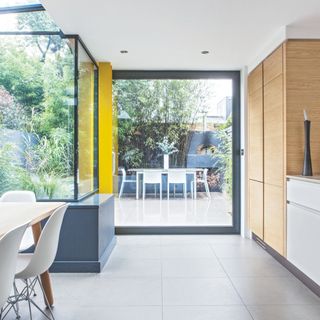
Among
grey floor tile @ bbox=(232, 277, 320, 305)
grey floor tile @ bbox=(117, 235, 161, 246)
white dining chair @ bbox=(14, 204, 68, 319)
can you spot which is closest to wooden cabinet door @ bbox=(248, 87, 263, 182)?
grey floor tile @ bbox=(232, 277, 320, 305)

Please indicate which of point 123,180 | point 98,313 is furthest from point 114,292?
point 123,180

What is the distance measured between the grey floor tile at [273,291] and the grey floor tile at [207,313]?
194mm

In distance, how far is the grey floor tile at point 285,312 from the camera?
2471 mm

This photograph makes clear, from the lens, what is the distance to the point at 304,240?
9.91 feet

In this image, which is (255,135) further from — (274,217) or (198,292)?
(198,292)

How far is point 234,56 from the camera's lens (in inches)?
179

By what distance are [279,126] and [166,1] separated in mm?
1723

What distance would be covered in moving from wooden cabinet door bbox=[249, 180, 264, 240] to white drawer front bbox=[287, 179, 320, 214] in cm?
95

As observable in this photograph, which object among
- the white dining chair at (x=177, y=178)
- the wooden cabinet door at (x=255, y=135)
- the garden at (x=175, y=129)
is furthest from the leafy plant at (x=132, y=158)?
the wooden cabinet door at (x=255, y=135)

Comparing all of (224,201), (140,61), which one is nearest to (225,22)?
(140,61)

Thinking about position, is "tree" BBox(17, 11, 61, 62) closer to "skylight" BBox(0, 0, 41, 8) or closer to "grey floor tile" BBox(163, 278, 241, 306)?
"skylight" BBox(0, 0, 41, 8)

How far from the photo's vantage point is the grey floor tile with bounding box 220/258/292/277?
3.40 metres

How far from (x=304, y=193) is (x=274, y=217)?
32.8 inches

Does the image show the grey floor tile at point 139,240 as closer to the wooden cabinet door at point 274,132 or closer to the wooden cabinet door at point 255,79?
the wooden cabinet door at point 274,132
